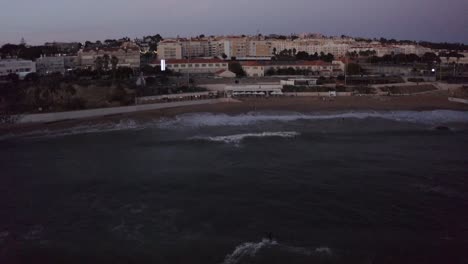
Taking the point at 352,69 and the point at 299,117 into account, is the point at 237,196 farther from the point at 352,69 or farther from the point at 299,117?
the point at 352,69

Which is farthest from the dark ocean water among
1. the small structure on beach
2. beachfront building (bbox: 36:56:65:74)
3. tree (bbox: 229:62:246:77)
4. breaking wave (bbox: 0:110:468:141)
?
beachfront building (bbox: 36:56:65:74)

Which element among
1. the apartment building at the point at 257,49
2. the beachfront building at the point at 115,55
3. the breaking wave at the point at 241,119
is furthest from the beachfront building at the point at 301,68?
the apartment building at the point at 257,49

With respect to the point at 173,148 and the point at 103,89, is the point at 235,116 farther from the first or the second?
the point at 103,89

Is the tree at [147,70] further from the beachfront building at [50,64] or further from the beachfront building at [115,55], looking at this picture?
the beachfront building at [50,64]

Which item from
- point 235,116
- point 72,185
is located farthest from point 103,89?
point 72,185

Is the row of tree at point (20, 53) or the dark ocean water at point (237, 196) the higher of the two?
the row of tree at point (20, 53)

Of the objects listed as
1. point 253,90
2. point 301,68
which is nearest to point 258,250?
point 253,90
